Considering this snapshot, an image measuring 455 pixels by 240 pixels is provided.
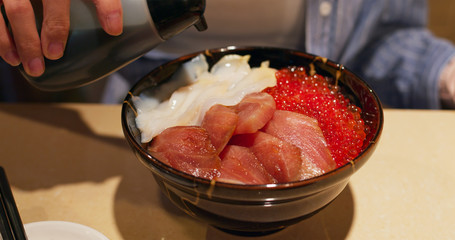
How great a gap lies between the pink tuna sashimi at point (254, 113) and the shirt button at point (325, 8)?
686mm

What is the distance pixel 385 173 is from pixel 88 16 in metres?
0.76

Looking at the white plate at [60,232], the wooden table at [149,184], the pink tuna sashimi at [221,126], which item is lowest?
the wooden table at [149,184]

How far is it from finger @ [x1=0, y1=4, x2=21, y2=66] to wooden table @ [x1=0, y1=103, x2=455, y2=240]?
1.03ft

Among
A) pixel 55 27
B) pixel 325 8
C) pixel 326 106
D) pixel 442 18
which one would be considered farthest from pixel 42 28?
pixel 442 18

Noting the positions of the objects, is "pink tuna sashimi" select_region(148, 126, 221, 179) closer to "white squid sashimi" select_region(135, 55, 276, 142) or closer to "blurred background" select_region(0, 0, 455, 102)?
"white squid sashimi" select_region(135, 55, 276, 142)

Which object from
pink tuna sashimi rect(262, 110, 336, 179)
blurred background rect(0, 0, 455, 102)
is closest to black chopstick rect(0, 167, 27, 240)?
pink tuna sashimi rect(262, 110, 336, 179)

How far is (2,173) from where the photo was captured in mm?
637

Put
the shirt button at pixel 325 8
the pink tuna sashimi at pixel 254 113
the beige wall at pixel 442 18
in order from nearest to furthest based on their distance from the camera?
the pink tuna sashimi at pixel 254 113
the shirt button at pixel 325 8
the beige wall at pixel 442 18

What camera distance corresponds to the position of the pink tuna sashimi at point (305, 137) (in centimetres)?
68

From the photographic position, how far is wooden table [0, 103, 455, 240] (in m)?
0.81

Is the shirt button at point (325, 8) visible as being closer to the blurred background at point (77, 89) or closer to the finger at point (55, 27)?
the finger at point (55, 27)

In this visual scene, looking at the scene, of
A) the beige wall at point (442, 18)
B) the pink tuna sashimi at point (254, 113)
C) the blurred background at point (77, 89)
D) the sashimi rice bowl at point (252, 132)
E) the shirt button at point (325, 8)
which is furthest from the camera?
the beige wall at point (442, 18)

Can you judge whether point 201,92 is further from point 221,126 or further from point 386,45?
point 386,45

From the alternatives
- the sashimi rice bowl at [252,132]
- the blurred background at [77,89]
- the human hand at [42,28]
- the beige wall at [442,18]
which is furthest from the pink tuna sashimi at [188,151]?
the beige wall at [442,18]
